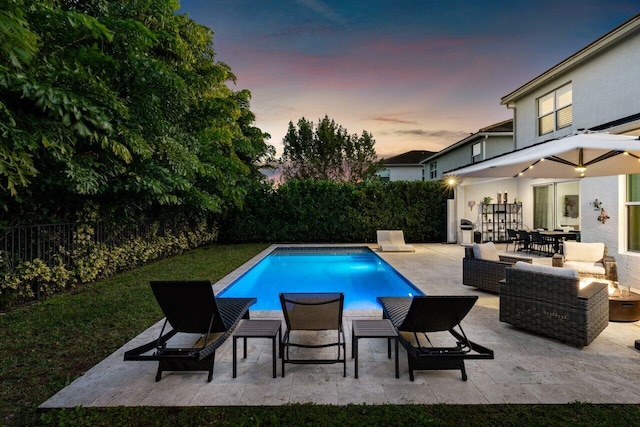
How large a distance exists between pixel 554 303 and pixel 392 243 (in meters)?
10.2

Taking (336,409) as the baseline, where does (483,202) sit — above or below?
above

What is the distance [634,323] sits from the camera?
5.13m

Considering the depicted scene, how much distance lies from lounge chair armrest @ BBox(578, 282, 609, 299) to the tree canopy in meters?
7.21

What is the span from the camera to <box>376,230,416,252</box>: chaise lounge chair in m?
13.9

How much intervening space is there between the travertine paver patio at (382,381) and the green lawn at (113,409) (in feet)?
0.42

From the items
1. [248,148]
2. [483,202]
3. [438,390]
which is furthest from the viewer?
→ [483,202]

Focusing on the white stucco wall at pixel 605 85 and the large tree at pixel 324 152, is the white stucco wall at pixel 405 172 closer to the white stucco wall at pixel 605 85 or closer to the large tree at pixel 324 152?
the large tree at pixel 324 152

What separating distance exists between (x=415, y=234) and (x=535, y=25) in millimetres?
10786

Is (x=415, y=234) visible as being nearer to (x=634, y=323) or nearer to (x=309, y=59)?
(x=309, y=59)

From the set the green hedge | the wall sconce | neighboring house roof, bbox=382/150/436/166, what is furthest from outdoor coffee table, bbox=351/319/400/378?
neighboring house roof, bbox=382/150/436/166

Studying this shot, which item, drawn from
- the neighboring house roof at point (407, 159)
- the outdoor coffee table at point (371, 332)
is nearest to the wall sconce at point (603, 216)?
the outdoor coffee table at point (371, 332)

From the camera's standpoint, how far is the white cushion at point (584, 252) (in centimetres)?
739

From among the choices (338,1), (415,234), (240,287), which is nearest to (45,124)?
(240,287)

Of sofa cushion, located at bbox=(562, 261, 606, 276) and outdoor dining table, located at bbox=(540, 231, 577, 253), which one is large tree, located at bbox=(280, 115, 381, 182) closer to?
outdoor dining table, located at bbox=(540, 231, 577, 253)
